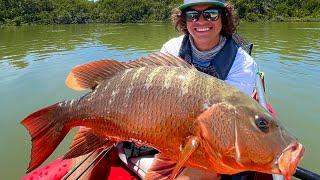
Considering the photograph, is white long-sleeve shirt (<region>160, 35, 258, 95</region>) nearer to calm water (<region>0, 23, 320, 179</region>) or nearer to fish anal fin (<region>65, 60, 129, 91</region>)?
fish anal fin (<region>65, 60, 129, 91</region>)

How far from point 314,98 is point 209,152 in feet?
32.1

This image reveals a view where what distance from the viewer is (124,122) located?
222cm

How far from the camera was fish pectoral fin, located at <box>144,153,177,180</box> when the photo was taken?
2.38 meters

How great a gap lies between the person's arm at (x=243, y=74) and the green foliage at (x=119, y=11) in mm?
53970

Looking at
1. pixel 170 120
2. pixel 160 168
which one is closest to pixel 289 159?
pixel 170 120

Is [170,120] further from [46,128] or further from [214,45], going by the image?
[214,45]

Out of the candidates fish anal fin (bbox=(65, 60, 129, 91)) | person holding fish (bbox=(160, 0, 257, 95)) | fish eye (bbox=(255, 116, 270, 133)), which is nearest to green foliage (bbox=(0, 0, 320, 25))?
person holding fish (bbox=(160, 0, 257, 95))

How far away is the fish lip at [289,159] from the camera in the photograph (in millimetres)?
1872

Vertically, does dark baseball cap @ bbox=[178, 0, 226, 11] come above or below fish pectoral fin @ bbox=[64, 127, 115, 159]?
above

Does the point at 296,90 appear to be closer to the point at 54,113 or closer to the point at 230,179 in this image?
the point at 230,179

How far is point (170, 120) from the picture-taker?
209 centimetres

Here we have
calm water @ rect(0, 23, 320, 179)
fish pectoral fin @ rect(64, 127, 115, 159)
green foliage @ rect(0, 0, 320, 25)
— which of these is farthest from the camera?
green foliage @ rect(0, 0, 320, 25)

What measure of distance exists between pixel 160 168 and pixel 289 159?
0.81 m

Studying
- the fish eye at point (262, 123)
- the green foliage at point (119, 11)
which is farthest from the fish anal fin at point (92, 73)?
the green foliage at point (119, 11)
